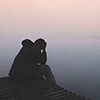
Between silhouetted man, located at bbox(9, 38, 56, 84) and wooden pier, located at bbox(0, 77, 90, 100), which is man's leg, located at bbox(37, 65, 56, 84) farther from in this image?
wooden pier, located at bbox(0, 77, 90, 100)

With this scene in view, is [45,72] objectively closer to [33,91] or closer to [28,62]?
[28,62]

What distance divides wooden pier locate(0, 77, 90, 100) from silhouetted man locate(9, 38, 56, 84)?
9.4 inches

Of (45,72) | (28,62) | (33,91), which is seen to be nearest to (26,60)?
(28,62)

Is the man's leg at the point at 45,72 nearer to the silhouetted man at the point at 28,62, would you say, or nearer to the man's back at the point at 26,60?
the silhouetted man at the point at 28,62

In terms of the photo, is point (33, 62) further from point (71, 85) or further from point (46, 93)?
point (71, 85)

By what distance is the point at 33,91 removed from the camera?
4.11 m

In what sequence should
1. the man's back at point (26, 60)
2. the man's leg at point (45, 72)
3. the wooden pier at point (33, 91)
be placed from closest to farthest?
the wooden pier at point (33, 91) → the man's back at point (26, 60) → the man's leg at point (45, 72)

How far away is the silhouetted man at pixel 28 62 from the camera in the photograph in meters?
4.54

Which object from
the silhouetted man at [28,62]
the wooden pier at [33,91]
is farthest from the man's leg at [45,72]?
the wooden pier at [33,91]

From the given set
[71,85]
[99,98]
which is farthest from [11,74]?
[71,85]

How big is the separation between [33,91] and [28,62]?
918 millimetres

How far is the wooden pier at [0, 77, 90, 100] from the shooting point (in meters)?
3.67

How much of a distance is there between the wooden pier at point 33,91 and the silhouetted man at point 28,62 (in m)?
0.24

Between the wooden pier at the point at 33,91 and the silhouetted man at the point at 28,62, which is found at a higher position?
the silhouetted man at the point at 28,62
